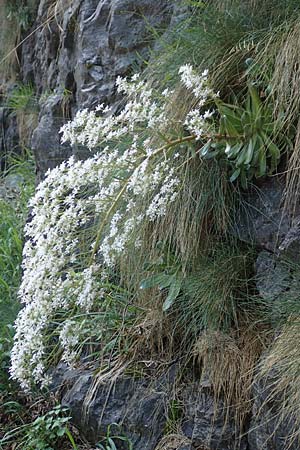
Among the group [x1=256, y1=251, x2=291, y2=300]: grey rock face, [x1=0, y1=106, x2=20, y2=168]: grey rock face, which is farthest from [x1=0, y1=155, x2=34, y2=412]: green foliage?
[x1=256, y1=251, x2=291, y2=300]: grey rock face

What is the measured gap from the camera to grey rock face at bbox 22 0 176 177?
352 centimetres

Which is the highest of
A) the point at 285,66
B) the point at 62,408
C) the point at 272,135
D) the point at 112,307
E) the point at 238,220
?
the point at 285,66

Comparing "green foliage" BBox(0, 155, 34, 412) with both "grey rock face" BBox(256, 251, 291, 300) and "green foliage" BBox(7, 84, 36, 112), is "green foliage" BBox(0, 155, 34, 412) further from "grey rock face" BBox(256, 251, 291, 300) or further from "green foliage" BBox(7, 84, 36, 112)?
"grey rock face" BBox(256, 251, 291, 300)

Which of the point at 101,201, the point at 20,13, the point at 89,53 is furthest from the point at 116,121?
the point at 20,13

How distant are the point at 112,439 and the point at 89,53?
1.91 m

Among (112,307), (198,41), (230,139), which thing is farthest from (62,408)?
(198,41)

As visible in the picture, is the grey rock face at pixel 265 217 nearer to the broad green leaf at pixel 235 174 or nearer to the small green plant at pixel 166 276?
the broad green leaf at pixel 235 174

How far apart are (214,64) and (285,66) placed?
0.30m

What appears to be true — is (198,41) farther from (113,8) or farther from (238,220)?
(113,8)

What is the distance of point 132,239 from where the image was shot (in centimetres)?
266

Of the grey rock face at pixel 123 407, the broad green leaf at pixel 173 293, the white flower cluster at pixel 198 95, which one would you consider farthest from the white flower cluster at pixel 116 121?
the grey rock face at pixel 123 407

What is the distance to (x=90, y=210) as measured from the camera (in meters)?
2.53

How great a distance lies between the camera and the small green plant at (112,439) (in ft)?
8.89

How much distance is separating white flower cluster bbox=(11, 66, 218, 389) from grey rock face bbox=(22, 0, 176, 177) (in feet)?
2.89
